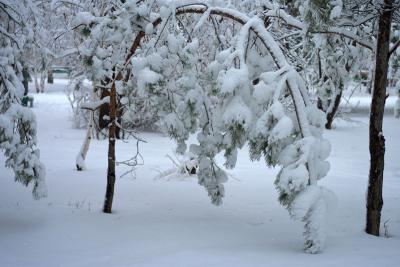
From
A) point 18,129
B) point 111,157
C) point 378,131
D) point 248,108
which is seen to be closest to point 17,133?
point 18,129

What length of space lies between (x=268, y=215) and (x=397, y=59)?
3.90 meters

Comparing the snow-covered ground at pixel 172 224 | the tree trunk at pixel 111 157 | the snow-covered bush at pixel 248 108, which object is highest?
the snow-covered bush at pixel 248 108

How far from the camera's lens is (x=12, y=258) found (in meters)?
5.17

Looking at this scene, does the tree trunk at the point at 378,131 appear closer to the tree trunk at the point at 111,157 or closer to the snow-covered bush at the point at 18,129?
the tree trunk at the point at 111,157

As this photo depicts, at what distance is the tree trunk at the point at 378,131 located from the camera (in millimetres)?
6352

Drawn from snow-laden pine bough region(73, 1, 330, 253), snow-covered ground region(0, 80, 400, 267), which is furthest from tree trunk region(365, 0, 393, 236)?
snow-laden pine bough region(73, 1, 330, 253)

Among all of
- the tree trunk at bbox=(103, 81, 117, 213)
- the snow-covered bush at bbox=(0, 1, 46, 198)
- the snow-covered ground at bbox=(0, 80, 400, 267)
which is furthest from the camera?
the tree trunk at bbox=(103, 81, 117, 213)

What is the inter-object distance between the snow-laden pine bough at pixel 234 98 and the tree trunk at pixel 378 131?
1.37m

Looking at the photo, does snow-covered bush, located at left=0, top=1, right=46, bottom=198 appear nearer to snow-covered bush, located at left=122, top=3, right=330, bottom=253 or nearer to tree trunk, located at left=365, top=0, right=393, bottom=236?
snow-covered bush, located at left=122, top=3, right=330, bottom=253

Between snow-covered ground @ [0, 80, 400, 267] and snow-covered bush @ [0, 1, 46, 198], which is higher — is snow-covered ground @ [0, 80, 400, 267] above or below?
below

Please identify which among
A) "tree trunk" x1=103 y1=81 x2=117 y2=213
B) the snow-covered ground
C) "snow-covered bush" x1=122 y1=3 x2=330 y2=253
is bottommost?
the snow-covered ground

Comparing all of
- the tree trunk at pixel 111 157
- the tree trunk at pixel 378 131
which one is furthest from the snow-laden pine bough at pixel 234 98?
the tree trunk at pixel 378 131

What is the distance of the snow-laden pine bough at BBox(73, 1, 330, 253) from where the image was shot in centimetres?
508

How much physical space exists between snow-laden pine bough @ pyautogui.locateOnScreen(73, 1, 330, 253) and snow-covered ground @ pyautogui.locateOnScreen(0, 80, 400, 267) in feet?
2.13
